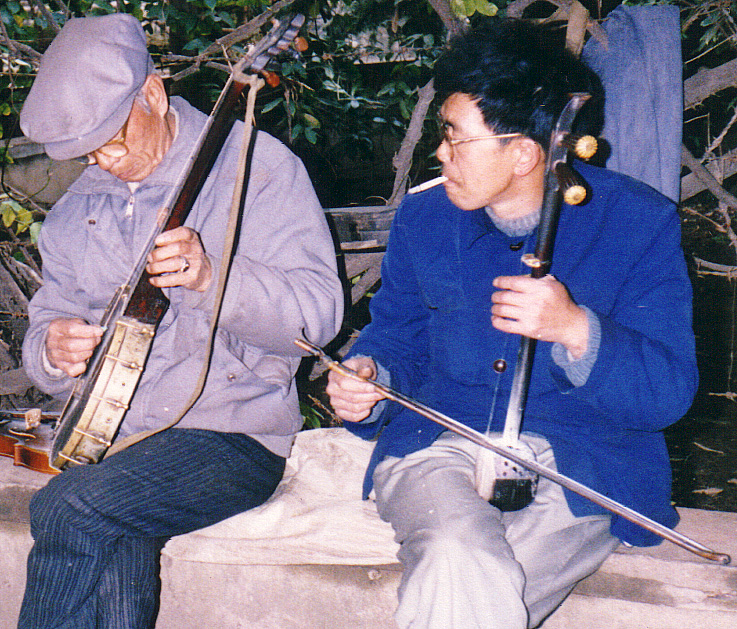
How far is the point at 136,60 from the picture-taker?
1972mm

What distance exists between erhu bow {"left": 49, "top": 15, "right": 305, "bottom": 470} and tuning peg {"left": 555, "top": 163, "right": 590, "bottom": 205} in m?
0.95

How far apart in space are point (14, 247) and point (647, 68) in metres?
3.29

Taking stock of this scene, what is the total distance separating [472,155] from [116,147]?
1.04 meters

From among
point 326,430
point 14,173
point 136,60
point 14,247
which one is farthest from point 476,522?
point 14,173

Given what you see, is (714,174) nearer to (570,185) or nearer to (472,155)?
(472,155)

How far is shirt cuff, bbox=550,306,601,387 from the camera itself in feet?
5.18

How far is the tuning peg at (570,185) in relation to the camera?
4.46 feet

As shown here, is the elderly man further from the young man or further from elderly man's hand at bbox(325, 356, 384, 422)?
the young man

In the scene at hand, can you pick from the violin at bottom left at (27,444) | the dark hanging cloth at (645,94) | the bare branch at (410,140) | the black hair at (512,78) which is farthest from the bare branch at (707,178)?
the violin at bottom left at (27,444)

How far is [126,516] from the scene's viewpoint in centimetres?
187

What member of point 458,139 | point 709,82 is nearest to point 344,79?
point 709,82

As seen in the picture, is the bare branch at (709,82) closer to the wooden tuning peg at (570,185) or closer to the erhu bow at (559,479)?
the wooden tuning peg at (570,185)

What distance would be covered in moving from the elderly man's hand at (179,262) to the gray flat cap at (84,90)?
14.6 inches

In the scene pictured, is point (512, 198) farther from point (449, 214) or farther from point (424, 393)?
point (424, 393)
